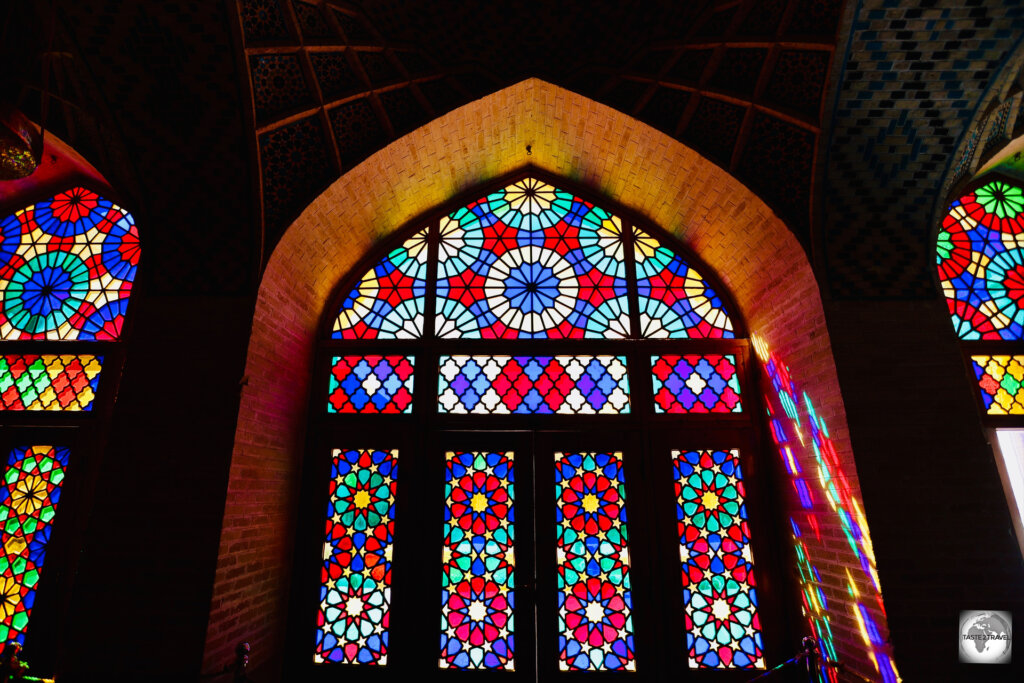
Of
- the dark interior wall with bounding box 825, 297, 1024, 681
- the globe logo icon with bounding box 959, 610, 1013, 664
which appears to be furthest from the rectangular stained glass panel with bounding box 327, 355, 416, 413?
the globe logo icon with bounding box 959, 610, 1013, 664

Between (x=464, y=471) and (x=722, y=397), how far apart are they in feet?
6.11

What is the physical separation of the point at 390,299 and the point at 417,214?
0.71 meters

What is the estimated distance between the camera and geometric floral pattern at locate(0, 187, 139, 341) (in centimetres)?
385

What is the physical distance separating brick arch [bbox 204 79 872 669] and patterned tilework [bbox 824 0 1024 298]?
1.16 feet

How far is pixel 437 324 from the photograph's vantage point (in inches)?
162

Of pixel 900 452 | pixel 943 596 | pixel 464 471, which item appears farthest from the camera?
pixel 464 471

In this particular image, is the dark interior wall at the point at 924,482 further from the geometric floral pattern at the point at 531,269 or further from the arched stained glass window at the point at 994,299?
the geometric floral pattern at the point at 531,269

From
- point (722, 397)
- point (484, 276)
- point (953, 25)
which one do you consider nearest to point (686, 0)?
point (953, 25)

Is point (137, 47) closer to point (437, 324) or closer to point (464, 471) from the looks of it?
point (437, 324)

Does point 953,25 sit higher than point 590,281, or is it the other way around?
point 953,25

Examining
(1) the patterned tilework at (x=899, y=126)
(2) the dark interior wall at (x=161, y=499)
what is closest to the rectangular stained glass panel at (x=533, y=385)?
(2) the dark interior wall at (x=161, y=499)

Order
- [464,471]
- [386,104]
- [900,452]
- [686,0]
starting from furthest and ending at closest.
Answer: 1. [464,471]
2. [386,104]
3. [686,0]
4. [900,452]

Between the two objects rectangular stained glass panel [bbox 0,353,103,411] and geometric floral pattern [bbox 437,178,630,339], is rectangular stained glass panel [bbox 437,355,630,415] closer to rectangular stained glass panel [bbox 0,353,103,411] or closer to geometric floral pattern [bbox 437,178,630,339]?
geometric floral pattern [bbox 437,178,630,339]

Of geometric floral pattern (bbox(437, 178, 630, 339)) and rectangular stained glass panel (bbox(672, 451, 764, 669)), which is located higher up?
geometric floral pattern (bbox(437, 178, 630, 339))
